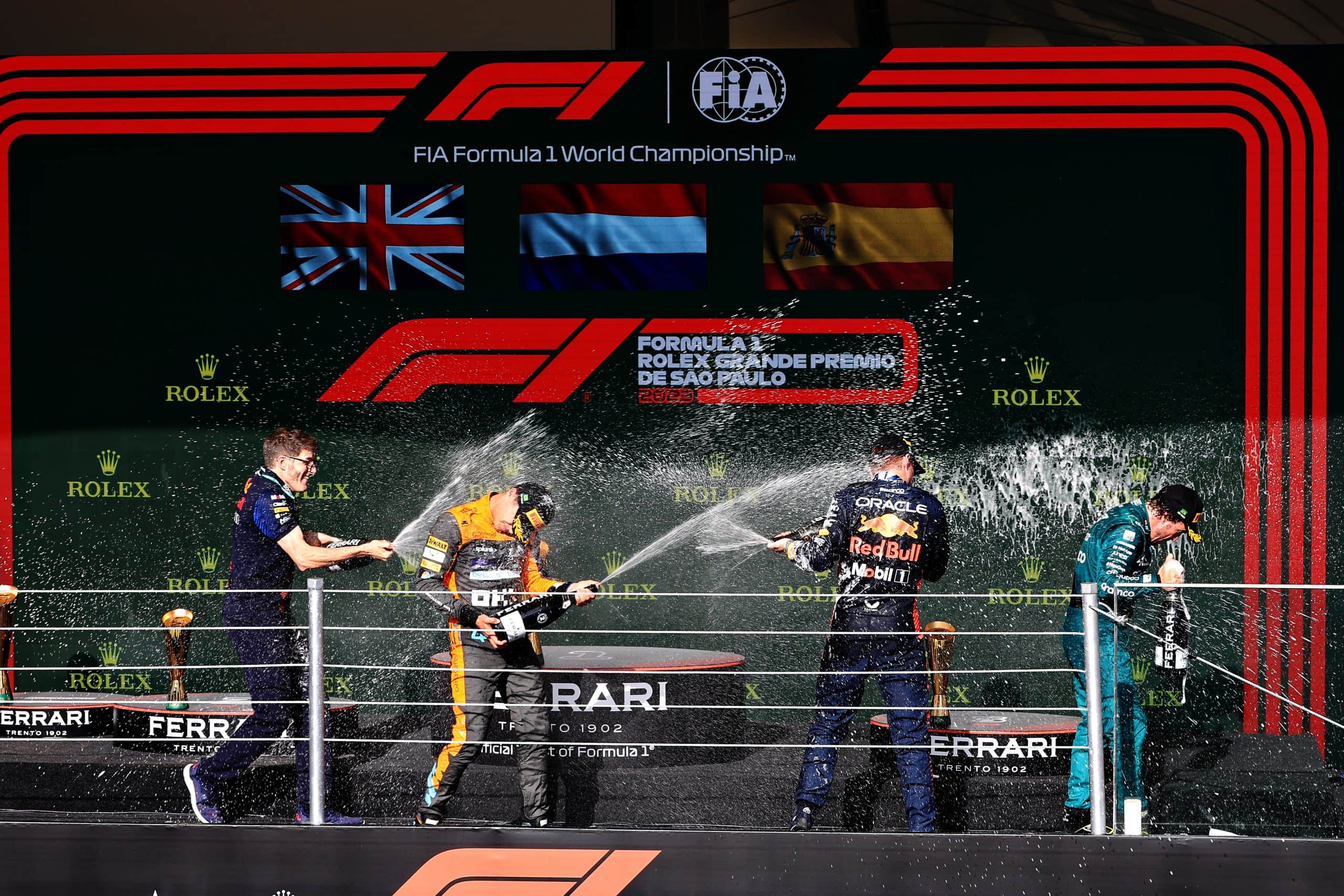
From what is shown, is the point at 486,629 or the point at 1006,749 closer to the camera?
the point at 486,629

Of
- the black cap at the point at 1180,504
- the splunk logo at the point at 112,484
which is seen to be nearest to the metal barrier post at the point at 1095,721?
the black cap at the point at 1180,504

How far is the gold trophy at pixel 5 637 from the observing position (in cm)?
589

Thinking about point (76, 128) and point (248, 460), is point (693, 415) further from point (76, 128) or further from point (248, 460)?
point (76, 128)

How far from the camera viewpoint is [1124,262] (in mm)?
6188

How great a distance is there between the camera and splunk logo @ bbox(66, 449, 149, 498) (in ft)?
21.0

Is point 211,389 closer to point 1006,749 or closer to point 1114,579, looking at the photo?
point 1006,749

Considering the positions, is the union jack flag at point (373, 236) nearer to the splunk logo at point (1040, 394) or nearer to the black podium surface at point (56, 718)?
the black podium surface at point (56, 718)

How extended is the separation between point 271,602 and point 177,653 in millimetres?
810

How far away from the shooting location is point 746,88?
6.21m

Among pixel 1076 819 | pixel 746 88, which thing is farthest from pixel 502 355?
pixel 1076 819

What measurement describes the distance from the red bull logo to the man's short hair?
7.06 feet

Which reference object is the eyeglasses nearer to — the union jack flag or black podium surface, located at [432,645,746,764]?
black podium surface, located at [432,645,746,764]

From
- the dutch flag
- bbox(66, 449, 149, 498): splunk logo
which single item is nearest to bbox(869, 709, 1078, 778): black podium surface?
the dutch flag

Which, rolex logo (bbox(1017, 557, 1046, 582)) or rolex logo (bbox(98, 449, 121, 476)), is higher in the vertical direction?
rolex logo (bbox(98, 449, 121, 476))
